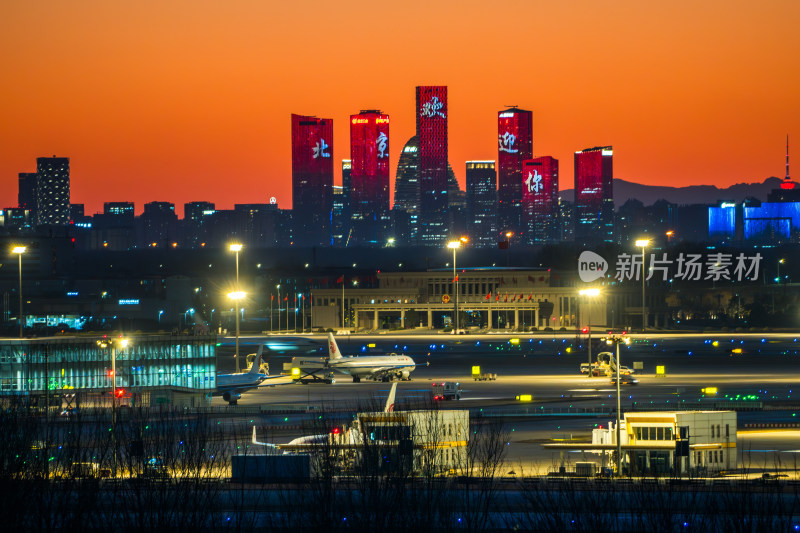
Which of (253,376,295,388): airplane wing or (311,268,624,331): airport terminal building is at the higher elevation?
(311,268,624,331): airport terminal building

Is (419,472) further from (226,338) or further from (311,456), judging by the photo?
(226,338)

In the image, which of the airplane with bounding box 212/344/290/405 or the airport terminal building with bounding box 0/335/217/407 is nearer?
the airport terminal building with bounding box 0/335/217/407

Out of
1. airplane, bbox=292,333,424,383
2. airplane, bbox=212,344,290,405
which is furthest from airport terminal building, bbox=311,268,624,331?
airplane, bbox=212,344,290,405

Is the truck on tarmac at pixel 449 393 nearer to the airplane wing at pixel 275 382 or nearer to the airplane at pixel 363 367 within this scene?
the airplane at pixel 363 367

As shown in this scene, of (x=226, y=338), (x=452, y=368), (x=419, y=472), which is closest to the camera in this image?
(x=419, y=472)

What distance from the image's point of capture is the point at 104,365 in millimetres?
72812

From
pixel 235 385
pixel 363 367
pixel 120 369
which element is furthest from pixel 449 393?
pixel 120 369

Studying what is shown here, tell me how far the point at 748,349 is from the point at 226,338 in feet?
185

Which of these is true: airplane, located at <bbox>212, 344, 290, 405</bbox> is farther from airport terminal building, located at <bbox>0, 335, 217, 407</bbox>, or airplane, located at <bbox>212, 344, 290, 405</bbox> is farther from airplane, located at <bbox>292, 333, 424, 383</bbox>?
airplane, located at <bbox>292, 333, 424, 383</bbox>

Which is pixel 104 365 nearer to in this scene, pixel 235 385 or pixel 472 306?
pixel 235 385

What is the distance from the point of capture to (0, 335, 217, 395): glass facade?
71.4 m

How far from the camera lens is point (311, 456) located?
136ft

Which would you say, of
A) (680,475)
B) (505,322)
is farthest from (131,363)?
(505,322)

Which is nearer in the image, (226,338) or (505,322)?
(226,338)
